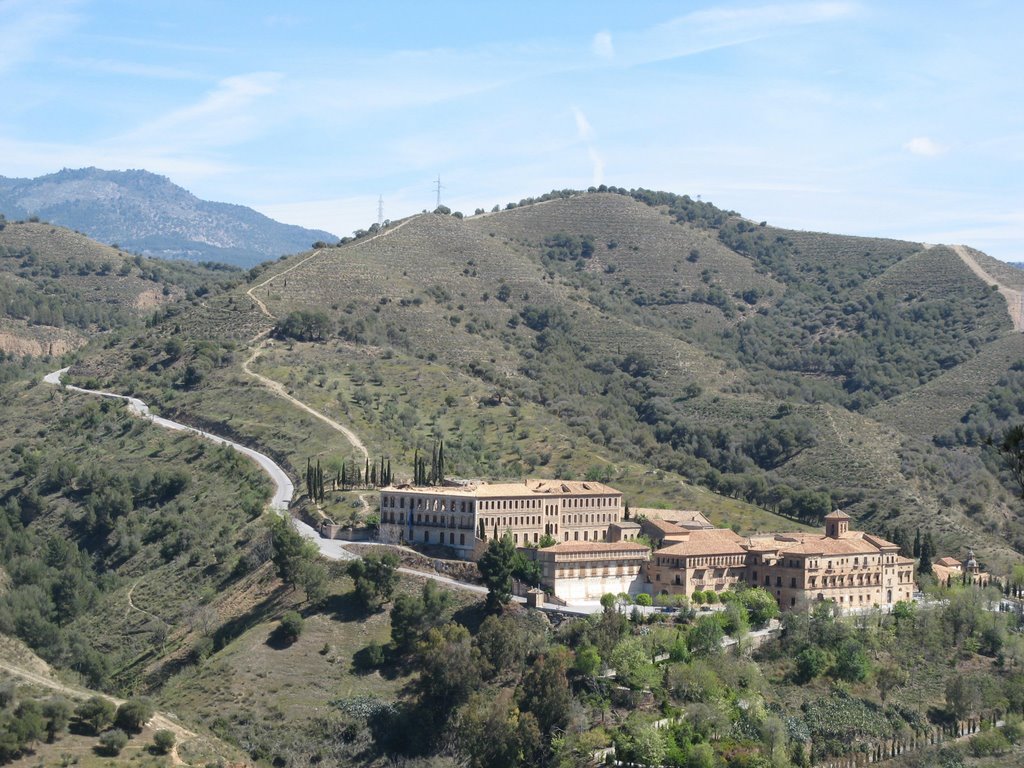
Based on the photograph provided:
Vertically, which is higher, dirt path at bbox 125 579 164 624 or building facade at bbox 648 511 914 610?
building facade at bbox 648 511 914 610

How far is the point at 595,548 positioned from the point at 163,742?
27.2 metres

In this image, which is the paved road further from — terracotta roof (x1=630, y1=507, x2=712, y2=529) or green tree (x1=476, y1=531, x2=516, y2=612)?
terracotta roof (x1=630, y1=507, x2=712, y2=529)

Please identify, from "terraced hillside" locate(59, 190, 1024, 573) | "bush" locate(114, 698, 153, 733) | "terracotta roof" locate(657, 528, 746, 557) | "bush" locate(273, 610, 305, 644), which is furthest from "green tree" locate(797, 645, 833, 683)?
"bush" locate(114, 698, 153, 733)

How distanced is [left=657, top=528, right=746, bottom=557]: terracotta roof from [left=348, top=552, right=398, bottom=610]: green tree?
14.5 m

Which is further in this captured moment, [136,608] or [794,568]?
[136,608]

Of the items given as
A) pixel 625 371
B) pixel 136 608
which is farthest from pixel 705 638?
pixel 625 371

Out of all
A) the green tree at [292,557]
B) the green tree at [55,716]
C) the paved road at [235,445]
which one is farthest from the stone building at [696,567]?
the green tree at [55,716]

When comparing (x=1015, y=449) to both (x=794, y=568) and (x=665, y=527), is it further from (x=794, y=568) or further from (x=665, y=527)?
(x=665, y=527)

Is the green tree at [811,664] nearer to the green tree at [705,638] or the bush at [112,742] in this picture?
the green tree at [705,638]

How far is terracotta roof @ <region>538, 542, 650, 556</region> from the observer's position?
79.6 meters

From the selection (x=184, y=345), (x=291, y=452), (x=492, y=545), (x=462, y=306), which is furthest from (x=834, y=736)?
(x=462, y=306)

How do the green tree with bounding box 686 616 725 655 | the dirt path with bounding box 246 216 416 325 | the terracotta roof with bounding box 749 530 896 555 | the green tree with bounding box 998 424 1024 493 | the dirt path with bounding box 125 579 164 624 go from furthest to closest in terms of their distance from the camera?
the dirt path with bounding box 246 216 416 325, the dirt path with bounding box 125 579 164 624, the terracotta roof with bounding box 749 530 896 555, the green tree with bounding box 686 616 725 655, the green tree with bounding box 998 424 1024 493

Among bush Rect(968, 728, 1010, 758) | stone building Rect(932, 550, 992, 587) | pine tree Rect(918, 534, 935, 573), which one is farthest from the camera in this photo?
stone building Rect(932, 550, 992, 587)

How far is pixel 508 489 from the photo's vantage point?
85.6 meters
